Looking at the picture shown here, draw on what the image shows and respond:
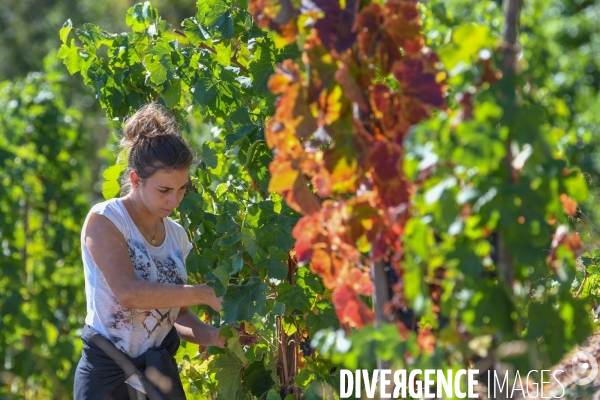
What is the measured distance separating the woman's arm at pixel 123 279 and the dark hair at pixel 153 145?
23 cm

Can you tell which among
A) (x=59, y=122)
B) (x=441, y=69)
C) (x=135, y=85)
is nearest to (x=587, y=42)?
(x=59, y=122)

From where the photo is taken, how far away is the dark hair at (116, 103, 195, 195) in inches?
98.0

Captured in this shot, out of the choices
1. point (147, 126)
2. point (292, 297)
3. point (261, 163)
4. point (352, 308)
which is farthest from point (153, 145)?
point (352, 308)

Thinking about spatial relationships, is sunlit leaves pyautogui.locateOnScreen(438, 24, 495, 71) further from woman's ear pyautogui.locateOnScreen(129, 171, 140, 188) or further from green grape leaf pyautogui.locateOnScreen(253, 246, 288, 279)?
woman's ear pyautogui.locateOnScreen(129, 171, 140, 188)

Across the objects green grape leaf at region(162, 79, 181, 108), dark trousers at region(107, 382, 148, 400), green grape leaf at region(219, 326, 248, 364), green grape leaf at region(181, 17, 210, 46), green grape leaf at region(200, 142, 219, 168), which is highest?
green grape leaf at region(181, 17, 210, 46)

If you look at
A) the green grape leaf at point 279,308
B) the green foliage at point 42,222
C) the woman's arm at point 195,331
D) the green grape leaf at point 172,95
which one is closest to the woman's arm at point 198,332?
the woman's arm at point 195,331

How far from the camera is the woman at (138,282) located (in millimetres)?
2350

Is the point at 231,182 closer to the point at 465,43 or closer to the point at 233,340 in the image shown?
the point at 233,340

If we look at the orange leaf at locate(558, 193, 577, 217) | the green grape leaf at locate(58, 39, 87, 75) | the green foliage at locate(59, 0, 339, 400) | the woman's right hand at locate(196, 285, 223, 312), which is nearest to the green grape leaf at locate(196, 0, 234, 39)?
the green foliage at locate(59, 0, 339, 400)

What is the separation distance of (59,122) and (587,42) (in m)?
5.16

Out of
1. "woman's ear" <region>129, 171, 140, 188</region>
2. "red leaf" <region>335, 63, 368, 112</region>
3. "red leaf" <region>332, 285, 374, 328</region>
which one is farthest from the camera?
"woman's ear" <region>129, 171, 140, 188</region>

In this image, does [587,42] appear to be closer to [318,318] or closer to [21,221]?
[21,221]

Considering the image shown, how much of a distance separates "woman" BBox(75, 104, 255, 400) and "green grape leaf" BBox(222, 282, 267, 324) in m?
0.07

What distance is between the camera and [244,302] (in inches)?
95.0
